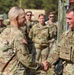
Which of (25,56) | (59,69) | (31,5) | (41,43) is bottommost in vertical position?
(31,5)

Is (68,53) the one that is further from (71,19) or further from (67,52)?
(71,19)

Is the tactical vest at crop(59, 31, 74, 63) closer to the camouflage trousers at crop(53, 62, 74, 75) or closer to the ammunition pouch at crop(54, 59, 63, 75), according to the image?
the camouflage trousers at crop(53, 62, 74, 75)

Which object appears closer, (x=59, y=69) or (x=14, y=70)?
(x=14, y=70)

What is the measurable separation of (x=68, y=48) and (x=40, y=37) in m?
6.31

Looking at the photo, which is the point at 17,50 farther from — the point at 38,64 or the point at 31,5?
the point at 31,5

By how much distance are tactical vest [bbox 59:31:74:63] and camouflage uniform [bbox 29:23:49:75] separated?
6225mm

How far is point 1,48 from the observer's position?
235 inches

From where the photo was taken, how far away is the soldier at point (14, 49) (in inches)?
229

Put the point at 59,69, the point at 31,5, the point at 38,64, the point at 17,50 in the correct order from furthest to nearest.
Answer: the point at 31,5
the point at 59,69
the point at 38,64
the point at 17,50

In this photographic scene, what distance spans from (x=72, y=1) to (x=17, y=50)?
5029 millimetres

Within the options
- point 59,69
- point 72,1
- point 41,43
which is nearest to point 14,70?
point 59,69

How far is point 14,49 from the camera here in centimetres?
586

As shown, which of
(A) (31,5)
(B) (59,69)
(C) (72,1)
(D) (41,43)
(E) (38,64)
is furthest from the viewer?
(A) (31,5)

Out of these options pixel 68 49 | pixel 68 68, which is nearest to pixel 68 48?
pixel 68 49
